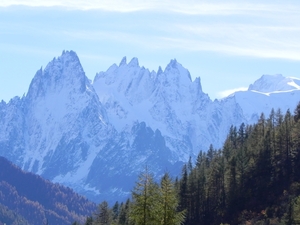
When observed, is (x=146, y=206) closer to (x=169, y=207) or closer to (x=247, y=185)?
(x=169, y=207)

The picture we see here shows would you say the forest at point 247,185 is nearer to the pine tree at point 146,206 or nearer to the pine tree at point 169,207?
the pine tree at point 169,207

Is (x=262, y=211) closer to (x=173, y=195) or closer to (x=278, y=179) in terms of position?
(x=278, y=179)

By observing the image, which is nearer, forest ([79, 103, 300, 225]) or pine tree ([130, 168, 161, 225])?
pine tree ([130, 168, 161, 225])

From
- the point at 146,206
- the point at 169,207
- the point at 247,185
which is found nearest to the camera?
the point at 146,206

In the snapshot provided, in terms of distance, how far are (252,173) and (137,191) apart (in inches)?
2879

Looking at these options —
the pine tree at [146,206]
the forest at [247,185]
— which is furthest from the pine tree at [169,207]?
the forest at [247,185]

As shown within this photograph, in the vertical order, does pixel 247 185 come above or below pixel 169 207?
above

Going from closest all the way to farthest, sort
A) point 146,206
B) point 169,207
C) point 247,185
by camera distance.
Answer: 1. point 146,206
2. point 169,207
3. point 247,185

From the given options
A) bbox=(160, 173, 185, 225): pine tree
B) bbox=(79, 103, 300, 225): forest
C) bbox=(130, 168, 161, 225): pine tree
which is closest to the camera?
bbox=(130, 168, 161, 225): pine tree

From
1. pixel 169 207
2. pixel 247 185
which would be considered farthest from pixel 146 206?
pixel 247 185

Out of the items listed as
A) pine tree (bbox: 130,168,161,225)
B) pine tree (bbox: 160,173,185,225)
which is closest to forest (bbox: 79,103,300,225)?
pine tree (bbox: 160,173,185,225)

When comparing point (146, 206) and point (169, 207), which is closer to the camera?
point (146, 206)

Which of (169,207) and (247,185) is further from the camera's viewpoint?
(247,185)

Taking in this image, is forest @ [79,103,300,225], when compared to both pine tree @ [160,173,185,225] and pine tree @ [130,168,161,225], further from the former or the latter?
pine tree @ [130,168,161,225]
